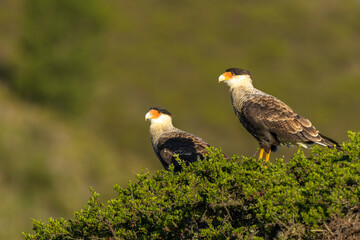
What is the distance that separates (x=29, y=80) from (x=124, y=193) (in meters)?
35.0

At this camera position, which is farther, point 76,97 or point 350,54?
point 350,54

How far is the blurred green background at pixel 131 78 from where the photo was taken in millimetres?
30000

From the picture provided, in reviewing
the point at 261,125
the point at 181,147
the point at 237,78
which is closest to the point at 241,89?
the point at 237,78

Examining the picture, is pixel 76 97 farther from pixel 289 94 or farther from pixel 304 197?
pixel 304 197

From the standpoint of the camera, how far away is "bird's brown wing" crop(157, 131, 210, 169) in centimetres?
960

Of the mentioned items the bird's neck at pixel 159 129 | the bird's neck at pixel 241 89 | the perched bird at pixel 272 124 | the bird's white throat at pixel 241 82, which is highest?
the bird's neck at pixel 159 129

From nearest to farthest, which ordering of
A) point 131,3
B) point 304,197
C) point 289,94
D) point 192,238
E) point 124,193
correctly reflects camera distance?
point 304,197, point 192,238, point 124,193, point 289,94, point 131,3

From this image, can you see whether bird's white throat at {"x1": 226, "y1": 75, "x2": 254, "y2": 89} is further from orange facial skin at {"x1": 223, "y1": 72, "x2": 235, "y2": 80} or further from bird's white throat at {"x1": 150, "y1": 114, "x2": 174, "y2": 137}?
bird's white throat at {"x1": 150, "y1": 114, "x2": 174, "y2": 137}

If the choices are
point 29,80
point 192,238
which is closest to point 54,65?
point 29,80

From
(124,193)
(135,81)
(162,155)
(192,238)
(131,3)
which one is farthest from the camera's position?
(131,3)

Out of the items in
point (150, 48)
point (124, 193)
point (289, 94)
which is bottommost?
point (124, 193)

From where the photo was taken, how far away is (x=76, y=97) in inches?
1592

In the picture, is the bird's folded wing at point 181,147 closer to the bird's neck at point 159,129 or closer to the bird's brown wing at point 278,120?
the bird's neck at point 159,129

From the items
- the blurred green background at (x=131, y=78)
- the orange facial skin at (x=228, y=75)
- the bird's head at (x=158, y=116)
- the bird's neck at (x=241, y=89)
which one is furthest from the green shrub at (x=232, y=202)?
the blurred green background at (x=131, y=78)
